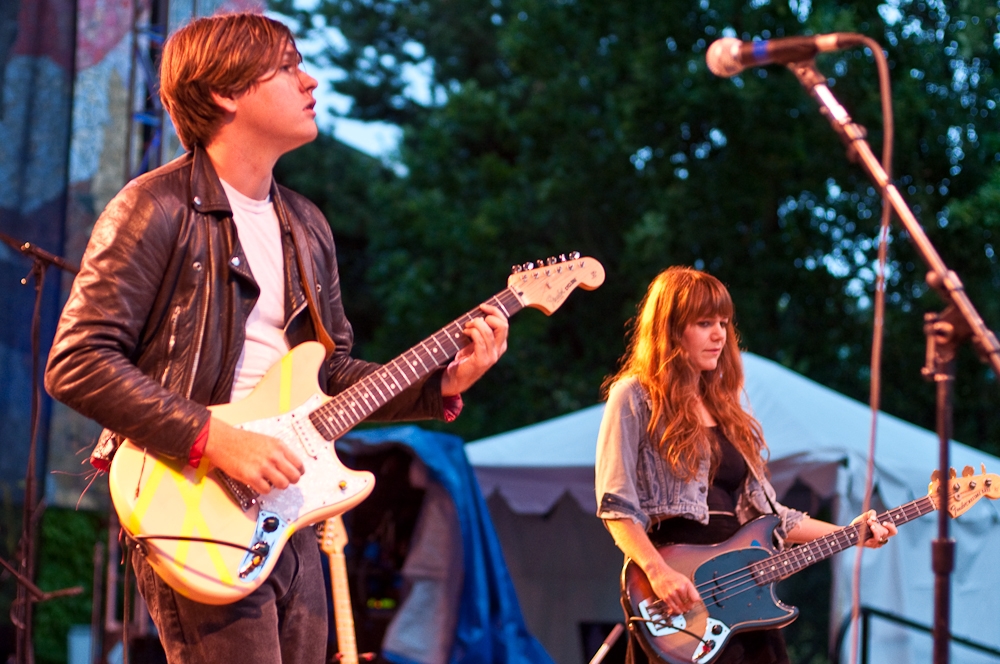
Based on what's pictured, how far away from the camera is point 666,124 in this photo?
48.9 feet

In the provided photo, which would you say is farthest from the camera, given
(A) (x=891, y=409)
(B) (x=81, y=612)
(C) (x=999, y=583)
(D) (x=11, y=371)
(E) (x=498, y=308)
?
(A) (x=891, y=409)

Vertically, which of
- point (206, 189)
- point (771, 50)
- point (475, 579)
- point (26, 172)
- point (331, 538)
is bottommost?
point (475, 579)

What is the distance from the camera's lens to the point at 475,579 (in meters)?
6.35

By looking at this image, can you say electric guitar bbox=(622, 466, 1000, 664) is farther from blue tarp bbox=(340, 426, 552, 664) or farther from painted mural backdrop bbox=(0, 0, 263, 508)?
painted mural backdrop bbox=(0, 0, 263, 508)

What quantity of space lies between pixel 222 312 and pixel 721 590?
85.3 inches

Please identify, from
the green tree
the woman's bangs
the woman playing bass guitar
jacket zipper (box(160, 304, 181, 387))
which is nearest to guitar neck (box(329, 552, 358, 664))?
the woman playing bass guitar

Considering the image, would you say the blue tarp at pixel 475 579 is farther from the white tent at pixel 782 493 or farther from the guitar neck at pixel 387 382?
the guitar neck at pixel 387 382

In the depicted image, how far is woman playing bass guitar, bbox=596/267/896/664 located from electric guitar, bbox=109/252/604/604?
1313 mm

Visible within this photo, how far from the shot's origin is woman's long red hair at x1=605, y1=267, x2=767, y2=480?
3.85 metres

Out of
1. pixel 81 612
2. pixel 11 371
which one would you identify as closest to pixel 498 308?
pixel 11 371

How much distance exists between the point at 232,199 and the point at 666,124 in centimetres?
1282

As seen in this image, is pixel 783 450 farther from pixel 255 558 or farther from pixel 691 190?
pixel 691 190

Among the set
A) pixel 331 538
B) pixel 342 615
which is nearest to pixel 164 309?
pixel 331 538

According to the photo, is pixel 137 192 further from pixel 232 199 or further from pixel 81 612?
pixel 81 612
